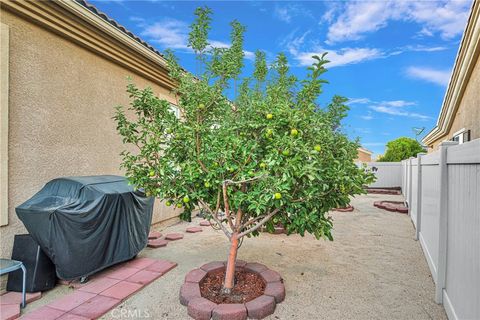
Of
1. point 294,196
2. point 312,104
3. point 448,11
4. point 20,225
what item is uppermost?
point 448,11

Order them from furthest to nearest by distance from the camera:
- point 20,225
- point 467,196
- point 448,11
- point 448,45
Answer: point 448,45 → point 448,11 → point 20,225 → point 467,196

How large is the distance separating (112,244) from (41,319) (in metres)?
1.37

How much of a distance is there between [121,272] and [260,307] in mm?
2391

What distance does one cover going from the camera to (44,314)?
3.24m

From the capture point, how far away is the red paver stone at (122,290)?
3.73 metres

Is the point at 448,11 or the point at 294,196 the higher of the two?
the point at 448,11

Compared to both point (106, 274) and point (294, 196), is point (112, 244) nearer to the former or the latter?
point (106, 274)

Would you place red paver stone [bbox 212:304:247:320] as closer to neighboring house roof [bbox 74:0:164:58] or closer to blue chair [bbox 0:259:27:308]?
blue chair [bbox 0:259:27:308]

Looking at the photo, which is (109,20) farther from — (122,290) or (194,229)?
(194,229)

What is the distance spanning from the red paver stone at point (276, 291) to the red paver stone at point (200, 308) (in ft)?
2.54

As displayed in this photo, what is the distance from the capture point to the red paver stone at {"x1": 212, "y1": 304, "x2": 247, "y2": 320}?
3111 millimetres

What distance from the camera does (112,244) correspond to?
442 centimetres

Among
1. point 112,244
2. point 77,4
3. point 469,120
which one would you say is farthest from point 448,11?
point 112,244

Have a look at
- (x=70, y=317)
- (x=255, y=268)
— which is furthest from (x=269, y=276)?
(x=70, y=317)
